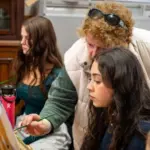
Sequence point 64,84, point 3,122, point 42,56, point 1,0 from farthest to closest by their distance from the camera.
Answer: point 1,0 < point 42,56 < point 64,84 < point 3,122

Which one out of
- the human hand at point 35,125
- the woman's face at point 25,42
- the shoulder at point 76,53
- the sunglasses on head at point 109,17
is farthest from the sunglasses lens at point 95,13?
the woman's face at point 25,42

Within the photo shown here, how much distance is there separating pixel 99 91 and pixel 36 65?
2.69 ft

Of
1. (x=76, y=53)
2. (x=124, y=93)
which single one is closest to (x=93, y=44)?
(x=76, y=53)

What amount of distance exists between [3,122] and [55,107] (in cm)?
74

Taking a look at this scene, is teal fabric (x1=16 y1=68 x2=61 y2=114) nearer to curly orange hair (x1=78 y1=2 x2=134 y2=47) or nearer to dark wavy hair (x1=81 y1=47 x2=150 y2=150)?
curly orange hair (x1=78 y1=2 x2=134 y2=47)

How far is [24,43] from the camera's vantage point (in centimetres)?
193

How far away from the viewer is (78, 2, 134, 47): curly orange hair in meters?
1.37

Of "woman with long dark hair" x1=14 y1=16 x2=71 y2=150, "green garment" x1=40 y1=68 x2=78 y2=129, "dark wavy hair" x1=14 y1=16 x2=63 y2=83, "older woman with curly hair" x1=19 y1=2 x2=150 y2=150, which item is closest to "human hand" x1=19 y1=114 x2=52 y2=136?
"older woman with curly hair" x1=19 y1=2 x2=150 y2=150

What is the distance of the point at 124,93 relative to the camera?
44.7 inches

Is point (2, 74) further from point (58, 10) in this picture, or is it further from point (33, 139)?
point (33, 139)

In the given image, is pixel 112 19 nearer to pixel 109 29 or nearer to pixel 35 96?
pixel 109 29

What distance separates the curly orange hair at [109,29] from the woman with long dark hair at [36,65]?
469 mm

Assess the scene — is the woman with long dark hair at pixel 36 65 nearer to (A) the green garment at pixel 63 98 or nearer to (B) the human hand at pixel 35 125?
(A) the green garment at pixel 63 98

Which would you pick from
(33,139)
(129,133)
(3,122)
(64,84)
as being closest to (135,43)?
(64,84)
